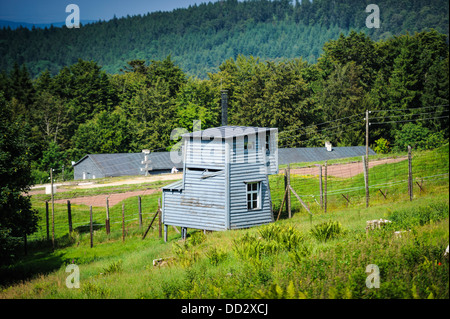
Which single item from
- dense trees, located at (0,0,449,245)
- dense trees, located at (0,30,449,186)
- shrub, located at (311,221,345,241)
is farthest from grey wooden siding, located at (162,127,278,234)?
dense trees, located at (0,30,449,186)


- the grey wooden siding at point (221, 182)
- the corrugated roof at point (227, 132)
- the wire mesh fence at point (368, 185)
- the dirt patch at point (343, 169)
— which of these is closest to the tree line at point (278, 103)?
the dirt patch at point (343, 169)

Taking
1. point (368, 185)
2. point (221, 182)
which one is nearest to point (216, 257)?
point (221, 182)

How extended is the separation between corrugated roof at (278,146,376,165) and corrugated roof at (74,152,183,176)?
1676cm

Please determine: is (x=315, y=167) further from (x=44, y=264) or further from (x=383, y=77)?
(x=383, y=77)

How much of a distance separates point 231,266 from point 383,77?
240 feet

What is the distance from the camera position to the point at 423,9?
132 m

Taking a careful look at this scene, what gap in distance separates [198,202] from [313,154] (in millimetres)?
39004

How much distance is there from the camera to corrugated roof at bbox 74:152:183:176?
61375mm

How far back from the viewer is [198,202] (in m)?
25.0

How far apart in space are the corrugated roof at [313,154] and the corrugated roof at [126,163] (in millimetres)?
16758

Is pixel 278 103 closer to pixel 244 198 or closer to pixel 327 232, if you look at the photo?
pixel 244 198

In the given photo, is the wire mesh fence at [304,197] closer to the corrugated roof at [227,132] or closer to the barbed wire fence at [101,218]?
the barbed wire fence at [101,218]
